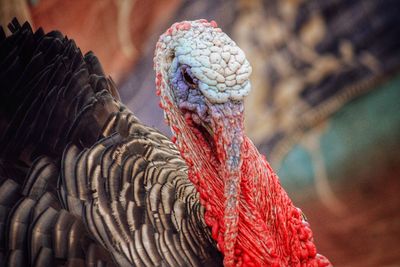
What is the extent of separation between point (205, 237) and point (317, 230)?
1207mm

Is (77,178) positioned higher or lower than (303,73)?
lower

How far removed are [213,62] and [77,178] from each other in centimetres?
42

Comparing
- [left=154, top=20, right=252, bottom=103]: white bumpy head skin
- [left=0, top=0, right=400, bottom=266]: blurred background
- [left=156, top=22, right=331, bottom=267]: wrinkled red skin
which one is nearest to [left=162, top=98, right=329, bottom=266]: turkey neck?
[left=156, top=22, right=331, bottom=267]: wrinkled red skin

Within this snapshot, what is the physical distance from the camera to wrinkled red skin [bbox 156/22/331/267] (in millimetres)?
1416

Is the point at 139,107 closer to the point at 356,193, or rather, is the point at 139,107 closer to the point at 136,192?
the point at 356,193

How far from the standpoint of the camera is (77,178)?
1432 millimetres

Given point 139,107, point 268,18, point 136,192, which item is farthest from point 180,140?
point 268,18

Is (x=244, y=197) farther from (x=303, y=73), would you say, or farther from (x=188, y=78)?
(x=303, y=73)

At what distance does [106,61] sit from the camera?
9.07 feet

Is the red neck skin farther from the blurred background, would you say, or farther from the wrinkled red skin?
the blurred background

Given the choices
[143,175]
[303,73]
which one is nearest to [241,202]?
[143,175]

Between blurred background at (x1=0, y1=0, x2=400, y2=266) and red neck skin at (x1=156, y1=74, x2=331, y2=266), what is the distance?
3.73 feet

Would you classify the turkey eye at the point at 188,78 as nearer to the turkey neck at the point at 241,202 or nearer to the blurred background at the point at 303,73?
the turkey neck at the point at 241,202

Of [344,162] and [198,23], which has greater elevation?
[344,162]
